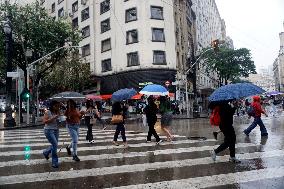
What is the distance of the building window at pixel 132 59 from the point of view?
40688 millimetres

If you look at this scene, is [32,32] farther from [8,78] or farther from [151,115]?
[151,115]

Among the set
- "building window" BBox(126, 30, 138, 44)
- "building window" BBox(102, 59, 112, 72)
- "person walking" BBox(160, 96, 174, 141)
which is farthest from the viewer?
"building window" BBox(102, 59, 112, 72)

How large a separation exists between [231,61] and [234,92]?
48744mm

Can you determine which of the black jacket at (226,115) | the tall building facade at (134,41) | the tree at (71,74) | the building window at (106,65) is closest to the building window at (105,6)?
the tall building facade at (134,41)

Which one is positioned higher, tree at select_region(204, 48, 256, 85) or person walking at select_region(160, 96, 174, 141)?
tree at select_region(204, 48, 256, 85)

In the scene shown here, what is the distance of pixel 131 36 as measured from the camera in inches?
1630

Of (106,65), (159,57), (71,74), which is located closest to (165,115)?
(159,57)

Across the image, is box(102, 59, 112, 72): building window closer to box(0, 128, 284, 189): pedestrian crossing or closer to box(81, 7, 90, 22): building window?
box(81, 7, 90, 22): building window

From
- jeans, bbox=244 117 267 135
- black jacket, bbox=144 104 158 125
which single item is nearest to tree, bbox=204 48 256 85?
jeans, bbox=244 117 267 135

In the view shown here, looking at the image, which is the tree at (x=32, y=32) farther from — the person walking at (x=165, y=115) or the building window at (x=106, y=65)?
the person walking at (x=165, y=115)

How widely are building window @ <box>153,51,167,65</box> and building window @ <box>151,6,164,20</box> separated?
398 cm

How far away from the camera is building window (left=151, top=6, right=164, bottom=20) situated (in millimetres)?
41031

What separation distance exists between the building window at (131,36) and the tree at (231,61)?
18337 millimetres

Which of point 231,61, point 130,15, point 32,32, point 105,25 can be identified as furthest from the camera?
point 231,61
